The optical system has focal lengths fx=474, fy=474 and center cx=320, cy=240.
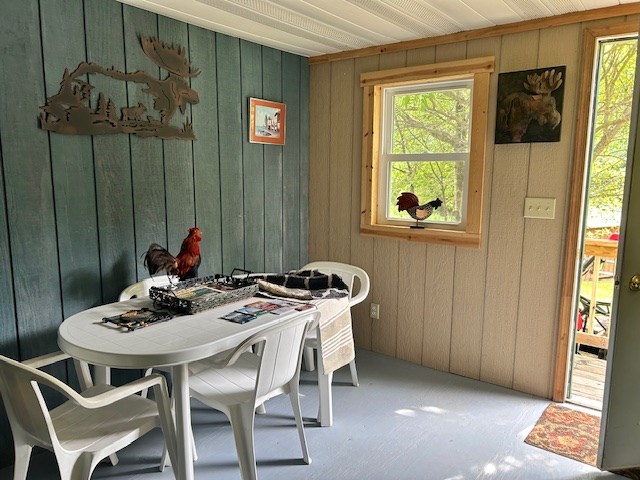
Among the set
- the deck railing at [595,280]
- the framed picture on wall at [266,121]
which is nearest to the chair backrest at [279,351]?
the framed picture on wall at [266,121]

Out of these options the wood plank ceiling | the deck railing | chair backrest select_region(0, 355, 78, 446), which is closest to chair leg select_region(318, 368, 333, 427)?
chair backrest select_region(0, 355, 78, 446)

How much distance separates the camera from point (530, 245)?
8.83ft

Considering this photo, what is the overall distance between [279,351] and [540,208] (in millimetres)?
1707

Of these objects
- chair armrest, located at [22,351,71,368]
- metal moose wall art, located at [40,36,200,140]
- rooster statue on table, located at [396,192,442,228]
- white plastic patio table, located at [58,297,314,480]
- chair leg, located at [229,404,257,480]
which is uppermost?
metal moose wall art, located at [40,36,200,140]

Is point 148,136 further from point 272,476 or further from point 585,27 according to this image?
point 585,27

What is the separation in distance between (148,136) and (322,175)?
4.46 ft

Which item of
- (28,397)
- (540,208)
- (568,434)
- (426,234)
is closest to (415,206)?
(426,234)

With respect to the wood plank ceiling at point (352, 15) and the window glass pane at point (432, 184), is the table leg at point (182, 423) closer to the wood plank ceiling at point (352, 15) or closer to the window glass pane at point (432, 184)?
the wood plank ceiling at point (352, 15)

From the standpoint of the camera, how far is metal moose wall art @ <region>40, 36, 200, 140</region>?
218 cm

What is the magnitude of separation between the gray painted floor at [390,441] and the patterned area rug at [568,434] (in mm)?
49

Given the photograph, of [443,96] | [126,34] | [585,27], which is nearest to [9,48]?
[126,34]

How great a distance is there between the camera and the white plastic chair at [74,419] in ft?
4.67

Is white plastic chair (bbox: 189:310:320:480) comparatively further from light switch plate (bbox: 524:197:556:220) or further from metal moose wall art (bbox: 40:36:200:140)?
light switch plate (bbox: 524:197:556:220)

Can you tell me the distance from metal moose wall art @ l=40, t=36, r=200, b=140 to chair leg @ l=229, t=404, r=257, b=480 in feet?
4.92
